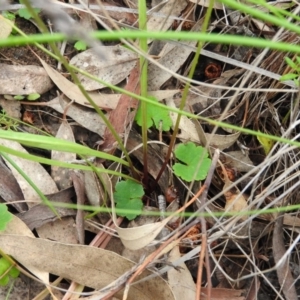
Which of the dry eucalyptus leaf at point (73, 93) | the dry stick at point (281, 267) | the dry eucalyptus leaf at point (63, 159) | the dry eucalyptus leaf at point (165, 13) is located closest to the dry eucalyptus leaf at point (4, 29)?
the dry eucalyptus leaf at point (73, 93)

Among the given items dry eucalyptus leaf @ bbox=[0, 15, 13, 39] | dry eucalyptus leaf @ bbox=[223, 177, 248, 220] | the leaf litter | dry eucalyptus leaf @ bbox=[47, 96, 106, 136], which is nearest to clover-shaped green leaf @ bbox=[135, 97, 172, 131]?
the leaf litter

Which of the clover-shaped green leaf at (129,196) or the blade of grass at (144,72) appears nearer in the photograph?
the blade of grass at (144,72)

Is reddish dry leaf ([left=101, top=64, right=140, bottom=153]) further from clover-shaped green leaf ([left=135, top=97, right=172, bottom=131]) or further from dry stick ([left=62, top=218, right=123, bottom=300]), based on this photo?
dry stick ([left=62, top=218, right=123, bottom=300])

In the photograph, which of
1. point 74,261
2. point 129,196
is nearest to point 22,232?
point 74,261

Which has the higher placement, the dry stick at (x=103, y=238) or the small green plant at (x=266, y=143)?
the small green plant at (x=266, y=143)

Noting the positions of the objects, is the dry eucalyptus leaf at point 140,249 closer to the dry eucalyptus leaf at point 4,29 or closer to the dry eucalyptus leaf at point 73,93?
the dry eucalyptus leaf at point 73,93

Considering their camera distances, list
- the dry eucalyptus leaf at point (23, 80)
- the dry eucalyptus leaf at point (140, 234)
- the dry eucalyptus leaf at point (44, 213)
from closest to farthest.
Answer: the dry eucalyptus leaf at point (140, 234) < the dry eucalyptus leaf at point (44, 213) < the dry eucalyptus leaf at point (23, 80)

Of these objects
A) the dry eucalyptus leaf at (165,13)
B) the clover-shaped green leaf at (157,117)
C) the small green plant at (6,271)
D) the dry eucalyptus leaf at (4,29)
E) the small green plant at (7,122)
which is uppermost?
the dry eucalyptus leaf at (165,13)

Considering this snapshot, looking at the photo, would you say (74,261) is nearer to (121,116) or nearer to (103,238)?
(103,238)
